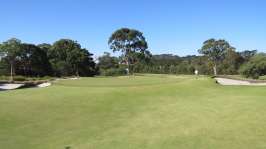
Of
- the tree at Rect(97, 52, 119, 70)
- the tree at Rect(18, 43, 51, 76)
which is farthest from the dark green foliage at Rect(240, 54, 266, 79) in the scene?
the tree at Rect(97, 52, 119, 70)

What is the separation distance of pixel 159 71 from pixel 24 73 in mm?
25557

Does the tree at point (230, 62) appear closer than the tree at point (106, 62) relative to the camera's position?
Yes

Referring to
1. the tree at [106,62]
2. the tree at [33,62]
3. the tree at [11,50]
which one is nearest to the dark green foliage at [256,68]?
the tree at [33,62]

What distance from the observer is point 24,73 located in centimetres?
4953

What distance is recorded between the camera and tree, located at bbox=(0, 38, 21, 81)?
45.7 meters

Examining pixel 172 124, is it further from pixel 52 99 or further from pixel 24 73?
pixel 24 73

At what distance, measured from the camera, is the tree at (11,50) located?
45737 millimetres

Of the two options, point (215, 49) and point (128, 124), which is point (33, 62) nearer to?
point (215, 49)

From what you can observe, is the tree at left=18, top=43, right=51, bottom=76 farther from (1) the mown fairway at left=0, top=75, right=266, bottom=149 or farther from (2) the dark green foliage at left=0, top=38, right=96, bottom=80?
(1) the mown fairway at left=0, top=75, right=266, bottom=149

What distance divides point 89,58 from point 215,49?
76.4 feet

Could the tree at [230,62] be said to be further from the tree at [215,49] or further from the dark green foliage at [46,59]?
the dark green foliage at [46,59]

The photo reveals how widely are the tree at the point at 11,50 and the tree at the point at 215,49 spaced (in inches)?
1283

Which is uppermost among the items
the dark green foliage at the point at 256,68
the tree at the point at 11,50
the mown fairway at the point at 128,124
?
the tree at the point at 11,50

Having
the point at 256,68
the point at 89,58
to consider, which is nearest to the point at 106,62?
the point at 89,58
